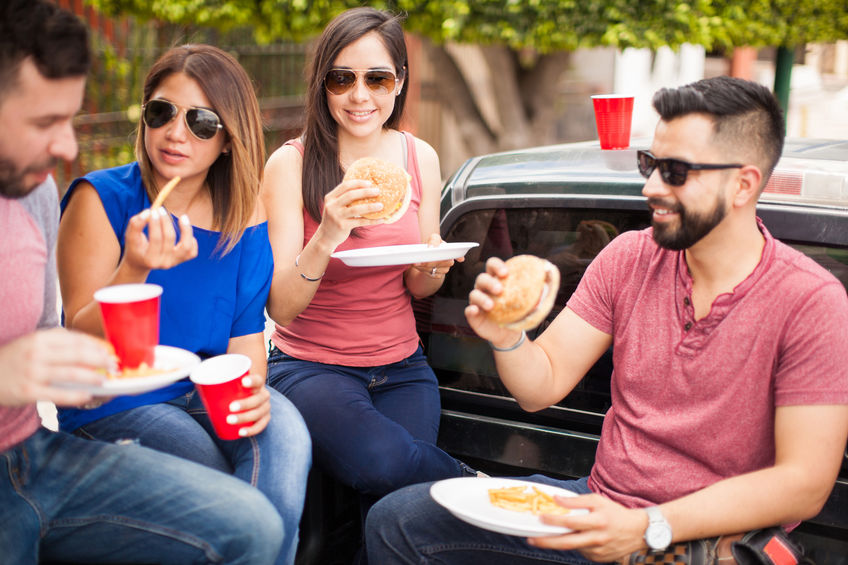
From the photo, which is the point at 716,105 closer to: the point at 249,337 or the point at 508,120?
the point at 249,337

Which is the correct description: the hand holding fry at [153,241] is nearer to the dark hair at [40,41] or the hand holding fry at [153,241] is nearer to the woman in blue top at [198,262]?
the woman in blue top at [198,262]

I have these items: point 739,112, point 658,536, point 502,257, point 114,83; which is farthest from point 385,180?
point 114,83

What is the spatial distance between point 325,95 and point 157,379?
1.61 metres

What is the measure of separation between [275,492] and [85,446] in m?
0.52

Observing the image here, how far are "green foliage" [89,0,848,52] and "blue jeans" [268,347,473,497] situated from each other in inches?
195

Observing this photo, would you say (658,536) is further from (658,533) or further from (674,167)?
(674,167)

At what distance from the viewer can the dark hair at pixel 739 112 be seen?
7.14ft

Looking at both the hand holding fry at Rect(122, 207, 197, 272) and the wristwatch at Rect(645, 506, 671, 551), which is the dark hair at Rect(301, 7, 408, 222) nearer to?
the hand holding fry at Rect(122, 207, 197, 272)

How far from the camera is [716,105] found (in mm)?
2174

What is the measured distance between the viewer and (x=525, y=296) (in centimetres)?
210

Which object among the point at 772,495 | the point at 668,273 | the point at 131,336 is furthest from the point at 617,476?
the point at 131,336

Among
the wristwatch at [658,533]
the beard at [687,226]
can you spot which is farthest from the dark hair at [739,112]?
the wristwatch at [658,533]

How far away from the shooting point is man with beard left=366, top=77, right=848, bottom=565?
6.70 feet

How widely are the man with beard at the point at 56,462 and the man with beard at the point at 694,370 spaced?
0.55 m
